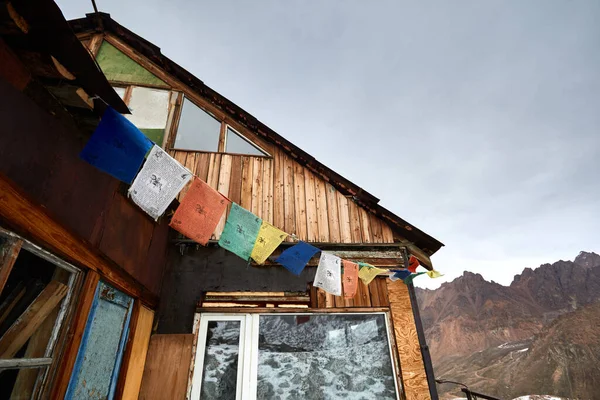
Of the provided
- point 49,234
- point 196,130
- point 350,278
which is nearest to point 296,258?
point 350,278

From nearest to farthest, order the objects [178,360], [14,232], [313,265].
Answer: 1. [14,232]
2. [178,360]
3. [313,265]

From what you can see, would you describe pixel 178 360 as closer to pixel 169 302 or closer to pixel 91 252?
pixel 169 302

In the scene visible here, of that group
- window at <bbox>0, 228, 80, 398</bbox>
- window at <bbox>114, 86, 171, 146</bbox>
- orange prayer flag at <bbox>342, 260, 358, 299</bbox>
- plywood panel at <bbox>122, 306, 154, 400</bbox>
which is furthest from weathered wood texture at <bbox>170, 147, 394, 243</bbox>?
window at <bbox>0, 228, 80, 398</bbox>

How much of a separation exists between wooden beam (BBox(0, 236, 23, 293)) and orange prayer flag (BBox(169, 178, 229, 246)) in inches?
64.3

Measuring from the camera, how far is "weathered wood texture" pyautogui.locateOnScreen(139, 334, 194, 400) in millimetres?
4152

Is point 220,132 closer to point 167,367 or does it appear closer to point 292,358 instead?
point 167,367

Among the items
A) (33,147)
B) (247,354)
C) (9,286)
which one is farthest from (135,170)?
(247,354)

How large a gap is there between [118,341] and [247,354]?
1867 millimetres

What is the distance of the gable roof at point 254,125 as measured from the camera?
5984mm

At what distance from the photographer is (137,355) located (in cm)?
Result: 402

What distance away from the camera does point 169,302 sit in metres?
4.80

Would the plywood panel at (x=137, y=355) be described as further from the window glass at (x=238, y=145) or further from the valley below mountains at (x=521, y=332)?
the valley below mountains at (x=521, y=332)

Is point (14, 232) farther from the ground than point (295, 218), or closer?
closer

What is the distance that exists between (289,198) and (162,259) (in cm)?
264
